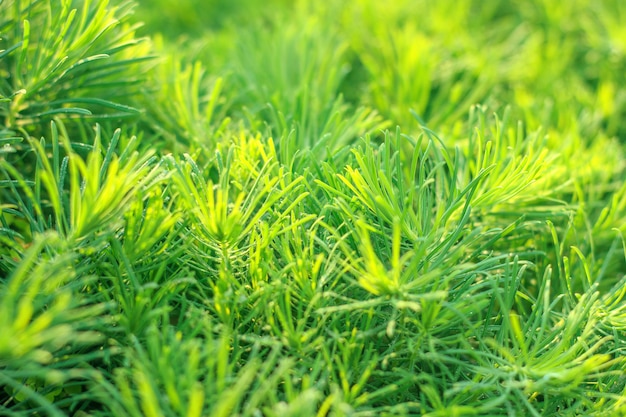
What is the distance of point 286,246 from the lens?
0.39m

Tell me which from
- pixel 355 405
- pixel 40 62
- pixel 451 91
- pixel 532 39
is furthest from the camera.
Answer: pixel 532 39

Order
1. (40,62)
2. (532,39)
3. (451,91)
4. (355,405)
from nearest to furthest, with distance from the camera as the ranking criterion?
(355,405) → (40,62) → (451,91) → (532,39)

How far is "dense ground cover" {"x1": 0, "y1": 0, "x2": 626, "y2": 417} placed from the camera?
1.13 feet

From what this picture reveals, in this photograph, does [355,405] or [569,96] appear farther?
[569,96]

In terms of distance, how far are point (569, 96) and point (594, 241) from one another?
0.22m

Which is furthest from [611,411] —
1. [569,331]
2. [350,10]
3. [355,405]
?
[350,10]

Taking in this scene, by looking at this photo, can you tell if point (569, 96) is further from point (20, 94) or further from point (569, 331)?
point (20, 94)

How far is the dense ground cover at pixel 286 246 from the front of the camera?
0.35 m

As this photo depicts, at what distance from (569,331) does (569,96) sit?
1.22 feet

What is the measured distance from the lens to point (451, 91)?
0.62 meters

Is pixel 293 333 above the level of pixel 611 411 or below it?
above

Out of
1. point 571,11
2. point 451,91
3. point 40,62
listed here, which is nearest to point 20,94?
point 40,62

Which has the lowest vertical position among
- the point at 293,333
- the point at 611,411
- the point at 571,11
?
the point at 611,411

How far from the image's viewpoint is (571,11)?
0.79 meters
